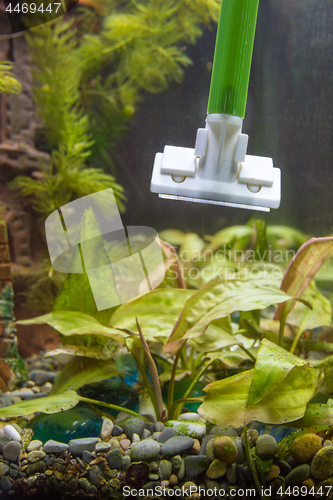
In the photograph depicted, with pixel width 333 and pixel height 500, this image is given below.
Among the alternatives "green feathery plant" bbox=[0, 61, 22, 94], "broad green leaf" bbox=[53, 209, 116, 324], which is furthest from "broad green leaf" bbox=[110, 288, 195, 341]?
"green feathery plant" bbox=[0, 61, 22, 94]

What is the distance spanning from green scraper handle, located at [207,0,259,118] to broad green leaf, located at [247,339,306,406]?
43 cm

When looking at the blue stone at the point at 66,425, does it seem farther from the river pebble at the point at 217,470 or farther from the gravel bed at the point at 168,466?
the river pebble at the point at 217,470

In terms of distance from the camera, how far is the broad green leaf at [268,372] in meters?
0.52

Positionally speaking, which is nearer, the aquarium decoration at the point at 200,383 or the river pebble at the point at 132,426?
the aquarium decoration at the point at 200,383

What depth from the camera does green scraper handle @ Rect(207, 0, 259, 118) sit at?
593 mm

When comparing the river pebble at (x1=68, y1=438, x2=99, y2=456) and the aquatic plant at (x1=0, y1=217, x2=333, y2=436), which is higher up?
the aquatic plant at (x1=0, y1=217, x2=333, y2=436)

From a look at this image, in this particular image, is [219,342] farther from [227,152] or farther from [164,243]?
[227,152]

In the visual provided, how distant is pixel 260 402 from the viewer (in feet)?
1.89

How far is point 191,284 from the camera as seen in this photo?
3.23 ft

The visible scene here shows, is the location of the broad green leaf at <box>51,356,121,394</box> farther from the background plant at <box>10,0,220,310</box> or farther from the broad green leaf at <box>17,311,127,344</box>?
the background plant at <box>10,0,220,310</box>

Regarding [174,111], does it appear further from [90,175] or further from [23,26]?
[23,26]

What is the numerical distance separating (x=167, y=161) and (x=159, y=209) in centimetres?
21

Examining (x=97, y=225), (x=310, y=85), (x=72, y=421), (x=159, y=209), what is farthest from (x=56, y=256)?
(x=310, y=85)

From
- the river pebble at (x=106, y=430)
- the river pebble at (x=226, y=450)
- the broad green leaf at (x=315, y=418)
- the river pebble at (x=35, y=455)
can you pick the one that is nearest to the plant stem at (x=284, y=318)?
the broad green leaf at (x=315, y=418)
